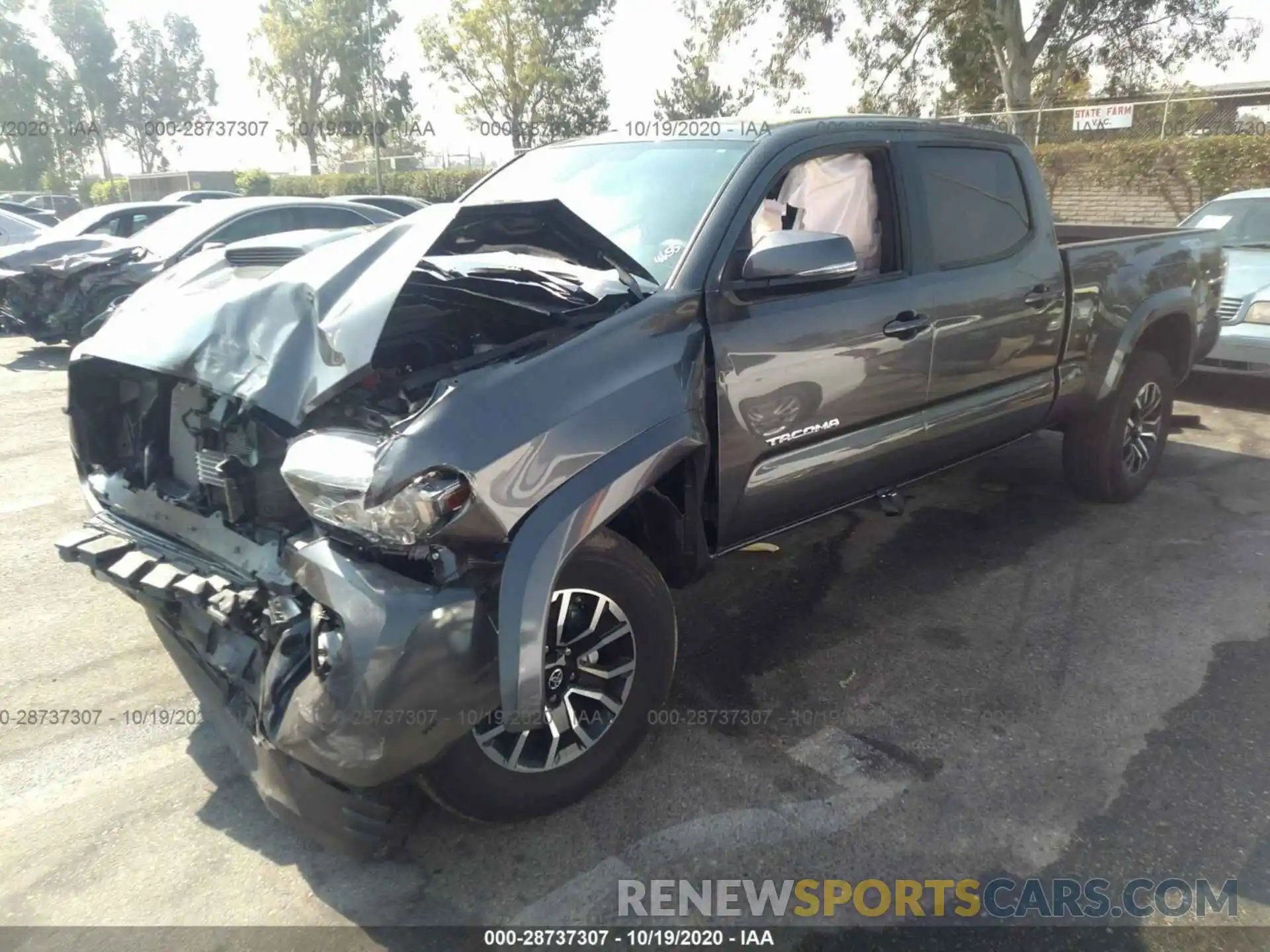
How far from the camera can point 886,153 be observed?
3770 millimetres

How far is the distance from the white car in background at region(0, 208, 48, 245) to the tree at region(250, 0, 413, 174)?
82.3 feet

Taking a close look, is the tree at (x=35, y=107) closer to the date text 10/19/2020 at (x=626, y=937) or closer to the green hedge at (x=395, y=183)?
the green hedge at (x=395, y=183)

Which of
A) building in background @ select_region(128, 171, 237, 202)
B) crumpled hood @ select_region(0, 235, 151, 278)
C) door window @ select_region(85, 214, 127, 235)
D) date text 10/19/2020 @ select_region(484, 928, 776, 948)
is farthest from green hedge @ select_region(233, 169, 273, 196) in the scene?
date text 10/19/2020 @ select_region(484, 928, 776, 948)

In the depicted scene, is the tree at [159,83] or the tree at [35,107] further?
the tree at [159,83]

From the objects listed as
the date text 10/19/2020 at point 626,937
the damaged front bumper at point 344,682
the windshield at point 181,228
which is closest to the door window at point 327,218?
the windshield at point 181,228

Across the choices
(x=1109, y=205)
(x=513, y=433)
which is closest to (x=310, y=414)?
(x=513, y=433)

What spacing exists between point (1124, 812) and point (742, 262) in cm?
212

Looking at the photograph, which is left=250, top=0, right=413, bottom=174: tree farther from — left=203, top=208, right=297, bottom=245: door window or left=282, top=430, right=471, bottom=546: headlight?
left=282, top=430, right=471, bottom=546: headlight

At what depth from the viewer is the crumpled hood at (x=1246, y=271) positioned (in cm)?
723

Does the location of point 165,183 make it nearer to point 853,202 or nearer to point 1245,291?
point 1245,291

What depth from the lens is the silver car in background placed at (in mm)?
6961

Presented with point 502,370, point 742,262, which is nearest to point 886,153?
point 742,262

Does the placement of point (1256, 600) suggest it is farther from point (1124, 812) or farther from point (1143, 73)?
point (1143, 73)

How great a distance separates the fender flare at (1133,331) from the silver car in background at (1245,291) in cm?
188
